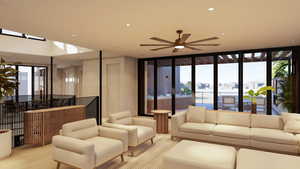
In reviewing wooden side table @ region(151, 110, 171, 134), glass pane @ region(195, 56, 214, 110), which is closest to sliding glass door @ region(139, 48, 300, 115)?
glass pane @ region(195, 56, 214, 110)

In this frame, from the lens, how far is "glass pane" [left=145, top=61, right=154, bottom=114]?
24.5 ft

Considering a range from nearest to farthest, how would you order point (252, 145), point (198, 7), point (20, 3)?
1. point (20, 3)
2. point (198, 7)
3. point (252, 145)

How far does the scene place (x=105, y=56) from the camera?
6.96 meters

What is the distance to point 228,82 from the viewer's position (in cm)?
605

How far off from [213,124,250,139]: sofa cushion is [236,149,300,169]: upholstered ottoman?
1079mm

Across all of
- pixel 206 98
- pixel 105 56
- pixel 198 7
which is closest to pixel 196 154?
pixel 198 7

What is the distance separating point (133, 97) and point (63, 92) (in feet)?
18.8

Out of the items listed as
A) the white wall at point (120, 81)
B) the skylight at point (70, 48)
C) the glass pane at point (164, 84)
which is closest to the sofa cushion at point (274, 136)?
the glass pane at point (164, 84)

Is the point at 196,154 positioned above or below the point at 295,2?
below

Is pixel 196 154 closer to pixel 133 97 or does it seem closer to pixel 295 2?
pixel 295 2

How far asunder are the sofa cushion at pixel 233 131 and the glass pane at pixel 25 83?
30.4 feet

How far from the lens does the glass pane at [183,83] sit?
6727 mm

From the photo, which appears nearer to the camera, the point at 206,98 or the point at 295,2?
the point at 295,2

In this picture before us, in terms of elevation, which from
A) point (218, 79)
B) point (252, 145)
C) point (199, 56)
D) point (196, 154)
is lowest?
point (252, 145)
